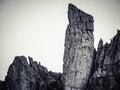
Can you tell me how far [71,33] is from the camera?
6738cm

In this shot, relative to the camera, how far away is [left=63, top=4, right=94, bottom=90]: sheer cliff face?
64.8 meters

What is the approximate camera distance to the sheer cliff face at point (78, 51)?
64.8 m

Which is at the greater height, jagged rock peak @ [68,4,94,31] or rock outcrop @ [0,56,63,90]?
jagged rock peak @ [68,4,94,31]

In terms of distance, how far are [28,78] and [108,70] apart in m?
30.6

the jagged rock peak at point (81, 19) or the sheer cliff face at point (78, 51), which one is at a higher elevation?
the jagged rock peak at point (81, 19)

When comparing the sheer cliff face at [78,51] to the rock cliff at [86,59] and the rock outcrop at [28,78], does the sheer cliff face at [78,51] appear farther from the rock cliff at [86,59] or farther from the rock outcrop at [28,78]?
the rock outcrop at [28,78]

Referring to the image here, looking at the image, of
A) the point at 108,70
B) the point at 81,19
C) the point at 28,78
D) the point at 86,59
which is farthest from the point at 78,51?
the point at 28,78

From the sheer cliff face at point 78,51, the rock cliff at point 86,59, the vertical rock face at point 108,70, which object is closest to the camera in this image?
the vertical rock face at point 108,70

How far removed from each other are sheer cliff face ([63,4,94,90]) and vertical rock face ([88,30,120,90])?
2991mm

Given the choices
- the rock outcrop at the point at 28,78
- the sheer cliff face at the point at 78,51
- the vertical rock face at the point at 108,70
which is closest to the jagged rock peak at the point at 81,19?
the sheer cliff face at the point at 78,51

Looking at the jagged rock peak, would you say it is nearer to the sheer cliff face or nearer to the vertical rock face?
the sheer cliff face

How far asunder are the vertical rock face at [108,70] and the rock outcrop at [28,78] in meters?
16.1

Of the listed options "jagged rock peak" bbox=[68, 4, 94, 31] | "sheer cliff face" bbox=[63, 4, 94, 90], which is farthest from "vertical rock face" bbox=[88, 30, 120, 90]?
"jagged rock peak" bbox=[68, 4, 94, 31]

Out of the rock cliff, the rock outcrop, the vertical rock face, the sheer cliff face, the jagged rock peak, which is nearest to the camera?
the vertical rock face
